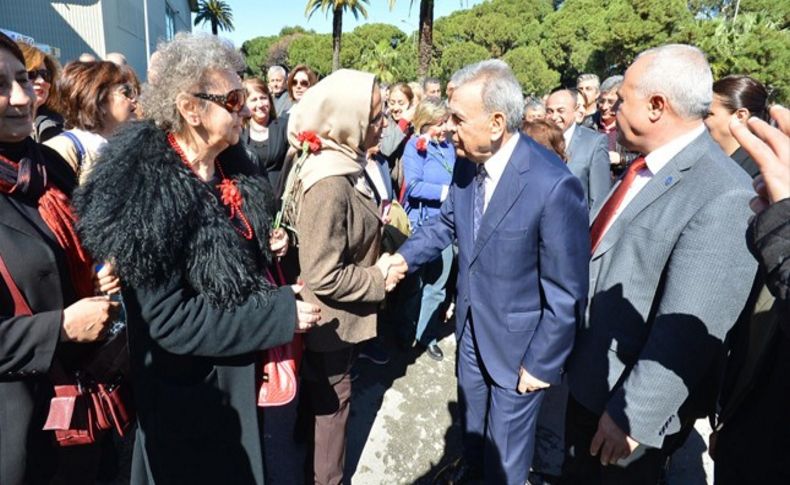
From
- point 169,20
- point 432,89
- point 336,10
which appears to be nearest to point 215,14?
point 169,20

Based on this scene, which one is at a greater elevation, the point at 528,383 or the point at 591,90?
the point at 591,90

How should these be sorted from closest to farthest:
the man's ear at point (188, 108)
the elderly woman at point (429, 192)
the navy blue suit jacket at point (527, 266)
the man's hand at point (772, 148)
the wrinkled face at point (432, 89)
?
the man's hand at point (772, 148), the man's ear at point (188, 108), the navy blue suit jacket at point (527, 266), the elderly woman at point (429, 192), the wrinkled face at point (432, 89)

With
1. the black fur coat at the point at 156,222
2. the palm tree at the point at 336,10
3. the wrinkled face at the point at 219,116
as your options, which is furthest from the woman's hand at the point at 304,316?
the palm tree at the point at 336,10

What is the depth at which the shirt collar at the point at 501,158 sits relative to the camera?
7.43 feet

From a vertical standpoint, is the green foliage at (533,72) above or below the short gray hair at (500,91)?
above

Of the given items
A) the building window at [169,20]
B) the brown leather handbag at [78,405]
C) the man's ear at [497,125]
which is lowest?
the brown leather handbag at [78,405]

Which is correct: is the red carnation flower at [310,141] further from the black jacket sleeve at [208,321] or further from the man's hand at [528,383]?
the man's hand at [528,383]

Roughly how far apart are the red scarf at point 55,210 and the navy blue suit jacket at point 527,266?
169 cm

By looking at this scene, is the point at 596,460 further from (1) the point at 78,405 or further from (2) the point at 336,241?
(1) the point at 78,405

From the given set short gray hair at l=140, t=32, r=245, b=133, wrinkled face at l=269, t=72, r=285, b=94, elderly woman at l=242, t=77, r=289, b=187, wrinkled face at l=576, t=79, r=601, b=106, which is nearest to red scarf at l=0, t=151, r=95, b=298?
short gray hair at l=140, t=32, r=245, b=133

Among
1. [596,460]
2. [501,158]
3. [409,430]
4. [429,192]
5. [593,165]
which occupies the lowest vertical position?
[409,430]

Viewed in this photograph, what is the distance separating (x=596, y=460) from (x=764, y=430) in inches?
35.9

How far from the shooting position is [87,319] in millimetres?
1578

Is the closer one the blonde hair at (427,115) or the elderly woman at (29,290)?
the elderly woman at (29,290)
